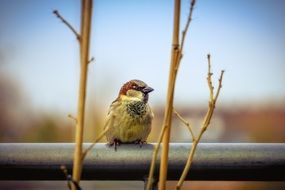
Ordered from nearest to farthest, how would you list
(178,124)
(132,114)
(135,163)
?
(135,163)
(132,114)
(178,124)

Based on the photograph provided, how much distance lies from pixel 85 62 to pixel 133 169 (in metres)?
0.47

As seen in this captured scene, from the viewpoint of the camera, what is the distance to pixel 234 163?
1.17 meters

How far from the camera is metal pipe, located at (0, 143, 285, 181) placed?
1168 mm

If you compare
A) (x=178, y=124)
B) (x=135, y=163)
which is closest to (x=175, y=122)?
(x=178, y=124)

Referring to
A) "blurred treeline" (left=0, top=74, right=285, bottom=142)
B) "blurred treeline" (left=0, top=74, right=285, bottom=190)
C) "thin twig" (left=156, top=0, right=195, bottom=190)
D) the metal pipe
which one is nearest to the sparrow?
the metal pipe

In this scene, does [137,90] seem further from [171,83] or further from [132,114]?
[171,83]

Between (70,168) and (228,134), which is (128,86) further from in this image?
(228,134)

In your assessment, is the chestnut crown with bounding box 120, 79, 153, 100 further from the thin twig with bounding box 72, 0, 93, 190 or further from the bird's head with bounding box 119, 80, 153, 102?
the thin twig with bounding box 72, 0, 93, 190

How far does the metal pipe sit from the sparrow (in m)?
0.99

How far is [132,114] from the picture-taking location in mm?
2291

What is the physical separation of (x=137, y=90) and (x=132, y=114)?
12 centimetres

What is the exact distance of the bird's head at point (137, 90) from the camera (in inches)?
91.8

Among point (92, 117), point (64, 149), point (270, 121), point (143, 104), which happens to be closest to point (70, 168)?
point (64, 149)

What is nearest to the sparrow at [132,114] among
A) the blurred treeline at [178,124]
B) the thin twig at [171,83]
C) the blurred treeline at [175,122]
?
the thin twig at [171,83]
